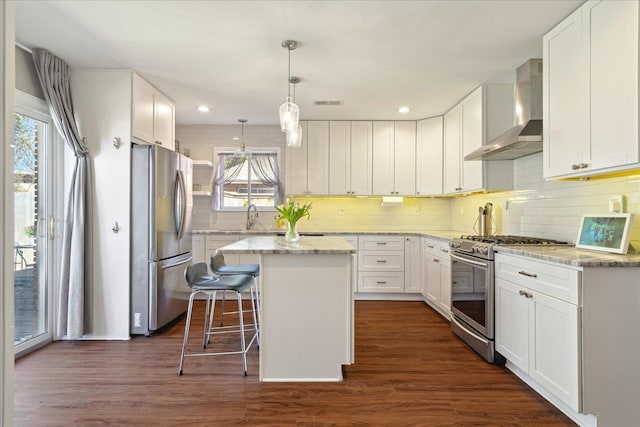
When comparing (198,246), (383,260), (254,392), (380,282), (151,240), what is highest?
(151,240)

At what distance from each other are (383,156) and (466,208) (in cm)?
131

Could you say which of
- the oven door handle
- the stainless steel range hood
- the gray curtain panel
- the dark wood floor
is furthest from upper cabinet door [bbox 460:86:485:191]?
the gray curtain panel

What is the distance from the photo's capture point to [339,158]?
526cm

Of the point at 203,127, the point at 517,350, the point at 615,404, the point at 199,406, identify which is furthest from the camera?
the point at 203,127

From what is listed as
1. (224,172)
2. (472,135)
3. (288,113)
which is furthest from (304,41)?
(224,172)

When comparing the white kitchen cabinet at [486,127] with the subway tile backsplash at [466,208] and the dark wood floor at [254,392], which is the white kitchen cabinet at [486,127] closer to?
the subway tile backsplash at [466,208]

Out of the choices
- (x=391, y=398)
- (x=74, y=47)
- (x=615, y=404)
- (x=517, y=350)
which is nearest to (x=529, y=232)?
(x=517, y=350)

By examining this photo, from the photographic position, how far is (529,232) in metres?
3.54

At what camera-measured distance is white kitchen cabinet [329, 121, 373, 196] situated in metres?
5.27

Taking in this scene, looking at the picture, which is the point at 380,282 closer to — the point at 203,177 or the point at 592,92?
the point at 203,177

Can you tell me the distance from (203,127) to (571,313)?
5084mm

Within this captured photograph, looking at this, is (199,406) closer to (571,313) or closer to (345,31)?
(571,313)

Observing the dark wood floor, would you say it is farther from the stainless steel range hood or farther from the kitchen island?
the stainless steel range hood

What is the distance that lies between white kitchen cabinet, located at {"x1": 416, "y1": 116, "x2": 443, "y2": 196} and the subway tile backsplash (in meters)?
0.46
